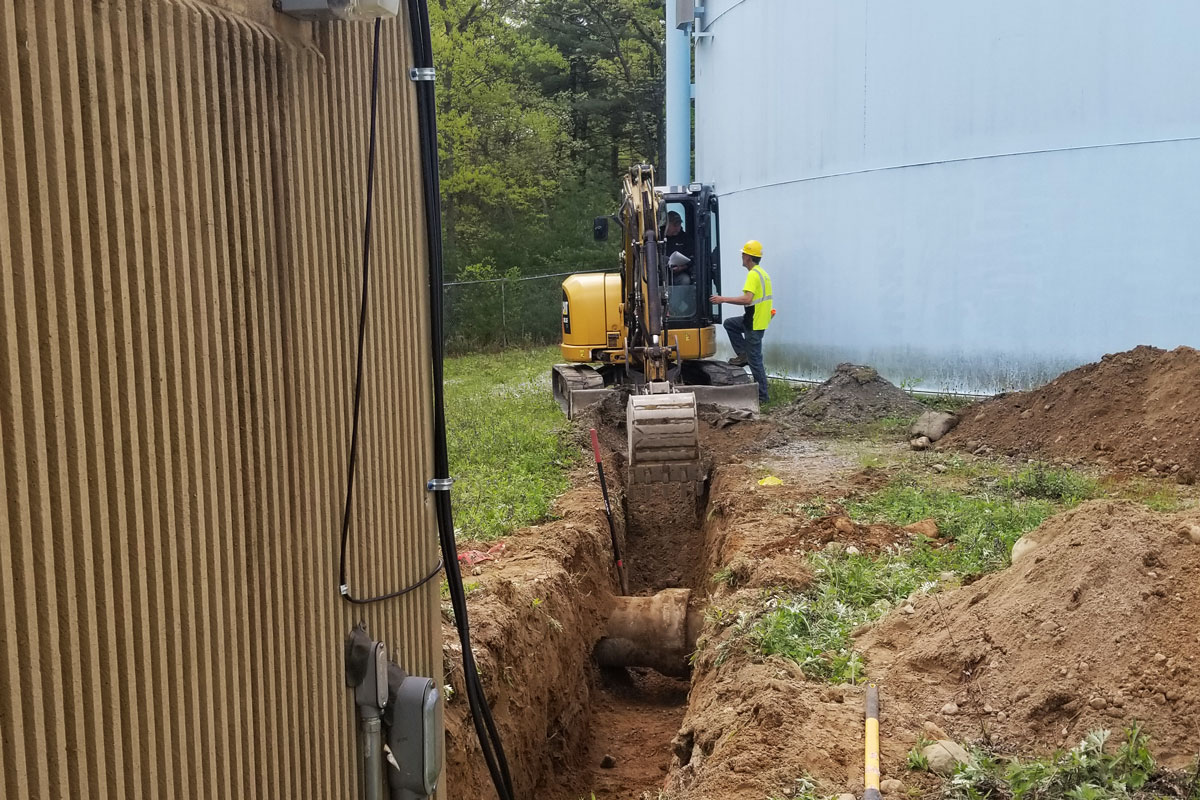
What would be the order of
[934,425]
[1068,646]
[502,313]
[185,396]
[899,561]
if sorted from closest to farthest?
[185,396]
[1068,646]
[899,561]
[934,425]
[502,313]

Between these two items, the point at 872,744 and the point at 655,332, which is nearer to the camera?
the point at 872,744

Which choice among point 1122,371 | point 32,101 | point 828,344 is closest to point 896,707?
point 32,101

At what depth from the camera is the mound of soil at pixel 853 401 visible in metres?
13.3

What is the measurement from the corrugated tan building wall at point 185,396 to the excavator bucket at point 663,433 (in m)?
5.94

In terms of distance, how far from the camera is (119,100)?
91.3 inches

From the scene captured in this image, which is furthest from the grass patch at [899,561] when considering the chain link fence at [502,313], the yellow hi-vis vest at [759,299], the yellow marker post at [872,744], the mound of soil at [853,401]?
the chain link fence at [502,313]

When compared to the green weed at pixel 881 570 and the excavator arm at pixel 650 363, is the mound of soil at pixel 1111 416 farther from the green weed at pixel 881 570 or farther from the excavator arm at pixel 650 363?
the excavator arm at pixel 650 363

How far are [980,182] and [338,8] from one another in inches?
464

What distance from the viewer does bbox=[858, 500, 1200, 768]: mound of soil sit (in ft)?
13.1

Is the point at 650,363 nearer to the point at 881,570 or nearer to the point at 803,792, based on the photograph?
the point at 881,570

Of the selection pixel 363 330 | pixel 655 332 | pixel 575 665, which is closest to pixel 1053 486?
pixel 655 332

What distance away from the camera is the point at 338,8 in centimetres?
304

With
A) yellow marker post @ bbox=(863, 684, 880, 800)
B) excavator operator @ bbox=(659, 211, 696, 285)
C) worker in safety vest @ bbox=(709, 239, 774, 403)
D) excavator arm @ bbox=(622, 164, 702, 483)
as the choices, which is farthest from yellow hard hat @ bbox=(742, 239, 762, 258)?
yellow marker post @ bbox=(863, 684, 880, 800)

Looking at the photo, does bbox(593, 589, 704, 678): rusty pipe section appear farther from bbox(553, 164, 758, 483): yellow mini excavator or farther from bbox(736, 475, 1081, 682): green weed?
bbox(553, 164, 758, 483): yellow mini excavator
